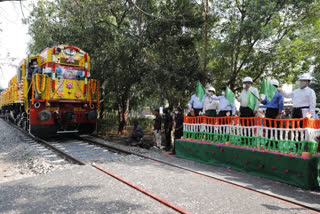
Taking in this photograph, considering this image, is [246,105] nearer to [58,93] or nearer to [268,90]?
[268,90]

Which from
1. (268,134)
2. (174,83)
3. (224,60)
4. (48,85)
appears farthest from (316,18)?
(48,85)

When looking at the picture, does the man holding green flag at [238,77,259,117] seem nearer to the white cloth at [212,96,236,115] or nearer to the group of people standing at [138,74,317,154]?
the group of people standing at [138,74,317,154]

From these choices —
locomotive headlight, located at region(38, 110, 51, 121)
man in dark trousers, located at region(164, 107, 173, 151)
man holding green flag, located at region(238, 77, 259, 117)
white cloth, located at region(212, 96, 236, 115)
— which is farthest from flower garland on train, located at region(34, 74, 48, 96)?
man holding green flag, located at region(238, 77, 259, 117)

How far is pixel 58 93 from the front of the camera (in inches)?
366

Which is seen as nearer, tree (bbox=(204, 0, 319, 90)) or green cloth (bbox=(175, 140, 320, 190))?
green cloth (bbox=(175, 140, 320, 190))

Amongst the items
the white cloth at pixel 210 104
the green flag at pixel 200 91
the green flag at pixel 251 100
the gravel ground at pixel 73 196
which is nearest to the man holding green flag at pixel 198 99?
the green flag at pixel 200 91

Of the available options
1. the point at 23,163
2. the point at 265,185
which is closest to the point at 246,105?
the point at 265,185

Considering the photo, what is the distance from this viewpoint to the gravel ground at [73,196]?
326cm

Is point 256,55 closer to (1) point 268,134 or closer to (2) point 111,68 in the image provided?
(1) point 268,134

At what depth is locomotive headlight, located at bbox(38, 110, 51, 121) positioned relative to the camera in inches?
338

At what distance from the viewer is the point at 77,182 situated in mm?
4379

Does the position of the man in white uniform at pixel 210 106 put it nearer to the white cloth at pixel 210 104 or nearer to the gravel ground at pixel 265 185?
the white cloth at pixel 210 104

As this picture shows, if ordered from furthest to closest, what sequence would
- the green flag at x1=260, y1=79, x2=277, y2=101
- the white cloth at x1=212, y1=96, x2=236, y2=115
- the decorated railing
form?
the white cloth at x1=212, y1=96, x2=236, y2=115, the green flag at x1=260, y1=79, x2=277, y2=101, the decorated railing

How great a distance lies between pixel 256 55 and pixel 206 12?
2.64m
